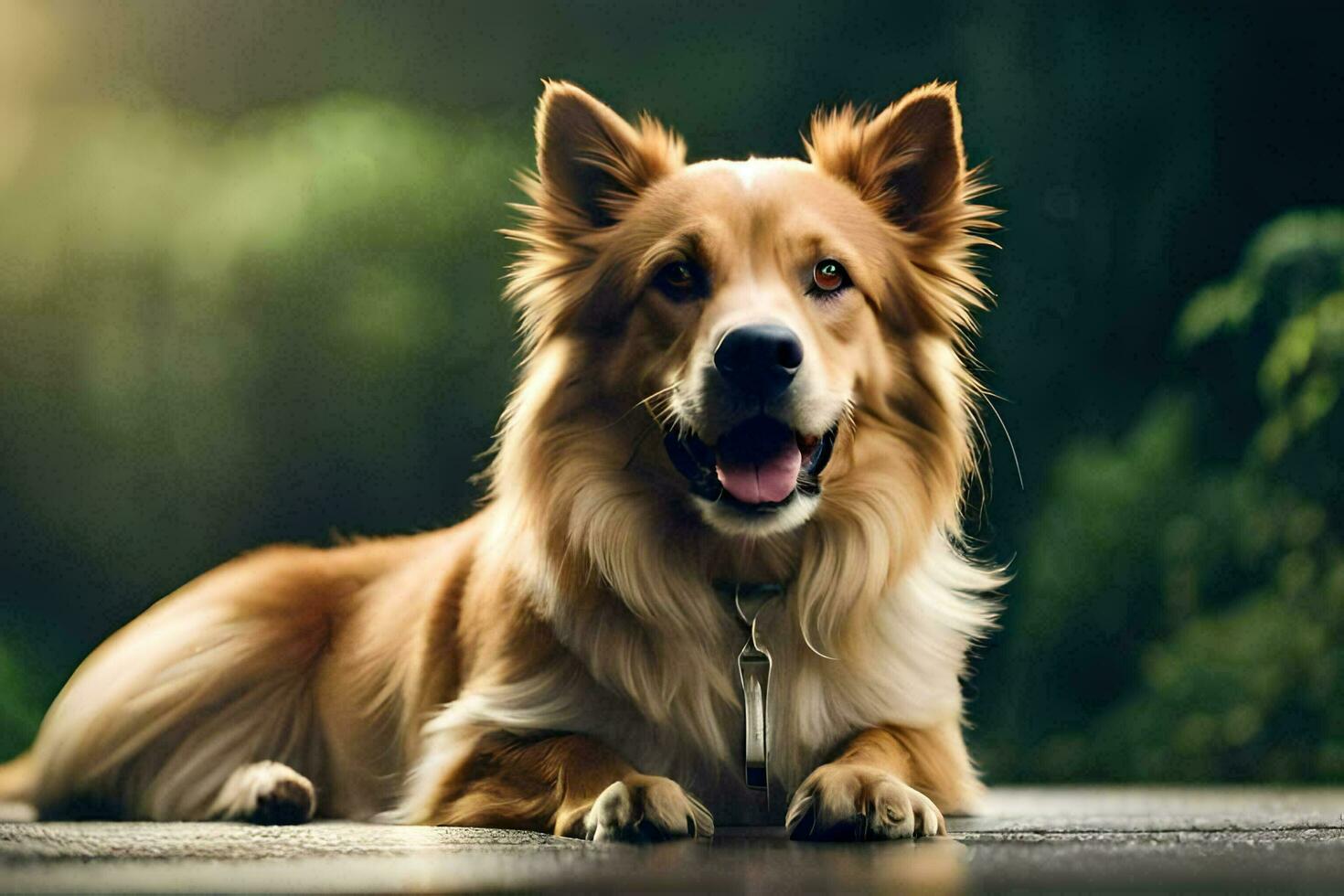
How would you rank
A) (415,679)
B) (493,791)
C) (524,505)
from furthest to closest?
(415,679), (524,505), (493,791)

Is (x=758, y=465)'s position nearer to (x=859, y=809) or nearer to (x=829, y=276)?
(x=829, y=276)

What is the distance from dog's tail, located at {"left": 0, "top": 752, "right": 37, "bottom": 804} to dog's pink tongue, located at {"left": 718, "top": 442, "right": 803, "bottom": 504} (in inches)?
62.1

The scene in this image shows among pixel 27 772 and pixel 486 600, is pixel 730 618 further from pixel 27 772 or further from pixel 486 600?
pixel 27 772

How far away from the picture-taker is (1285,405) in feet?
14.7

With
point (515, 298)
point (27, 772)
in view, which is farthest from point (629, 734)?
point (27, 772)

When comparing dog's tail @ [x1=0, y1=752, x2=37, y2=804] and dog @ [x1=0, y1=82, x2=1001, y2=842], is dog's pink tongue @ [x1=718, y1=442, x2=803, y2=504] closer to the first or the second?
dog @ [x1=0, y1=82, x2=1001, y2=842]

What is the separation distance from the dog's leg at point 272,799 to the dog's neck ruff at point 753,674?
0.84 m

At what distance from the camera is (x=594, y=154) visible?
2711mm

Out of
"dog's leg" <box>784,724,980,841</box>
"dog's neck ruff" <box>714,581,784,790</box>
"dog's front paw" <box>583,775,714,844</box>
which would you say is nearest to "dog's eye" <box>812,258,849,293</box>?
"dog's neck ruff" <box>714,581,784,790</box>

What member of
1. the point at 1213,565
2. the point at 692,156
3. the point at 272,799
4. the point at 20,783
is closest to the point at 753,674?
the point at 272,799

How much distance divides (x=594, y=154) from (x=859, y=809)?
125 centimetres

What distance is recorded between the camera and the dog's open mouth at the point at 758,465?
2.36 metres

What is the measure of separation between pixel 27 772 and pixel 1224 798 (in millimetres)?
2460

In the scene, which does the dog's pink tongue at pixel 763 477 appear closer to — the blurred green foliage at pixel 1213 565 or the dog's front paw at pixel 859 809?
the dog's front paw at pixel 859 809
